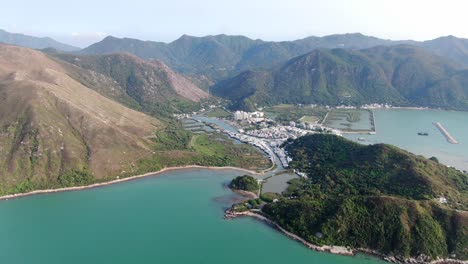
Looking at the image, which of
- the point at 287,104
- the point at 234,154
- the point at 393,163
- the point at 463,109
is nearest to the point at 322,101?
the point at 287,104

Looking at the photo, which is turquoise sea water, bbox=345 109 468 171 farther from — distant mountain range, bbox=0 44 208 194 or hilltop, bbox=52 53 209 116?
hilltop, bbox=52 53 209 116

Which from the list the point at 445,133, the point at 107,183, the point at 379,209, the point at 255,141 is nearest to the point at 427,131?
the point at 445,133

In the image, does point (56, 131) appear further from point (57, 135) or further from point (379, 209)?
point (379, 209)

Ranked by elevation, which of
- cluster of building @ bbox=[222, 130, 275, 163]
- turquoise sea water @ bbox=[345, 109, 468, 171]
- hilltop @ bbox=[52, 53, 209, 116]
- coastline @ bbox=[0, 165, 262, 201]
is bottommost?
coastline @ bbox=[0, 165, 262, 201]

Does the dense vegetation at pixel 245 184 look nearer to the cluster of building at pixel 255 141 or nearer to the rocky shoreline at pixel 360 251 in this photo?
the rocky shoreline at pixel 360 251

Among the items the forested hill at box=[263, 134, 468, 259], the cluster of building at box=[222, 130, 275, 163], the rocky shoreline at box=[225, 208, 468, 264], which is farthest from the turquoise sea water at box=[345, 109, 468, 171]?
the rocky shoreline at box=[225, 208, 468, 264]

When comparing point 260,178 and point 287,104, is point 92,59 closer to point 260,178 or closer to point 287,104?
point 287,104
